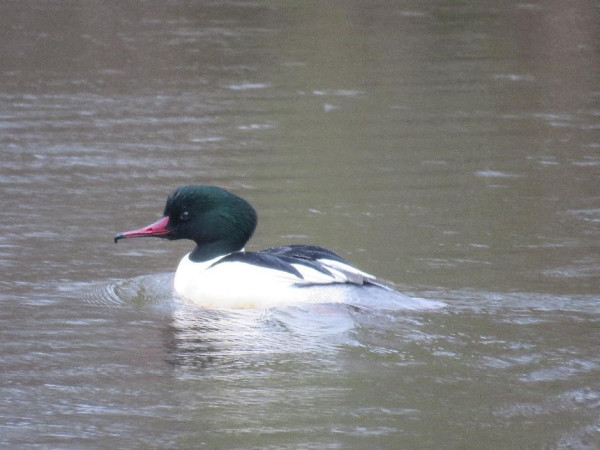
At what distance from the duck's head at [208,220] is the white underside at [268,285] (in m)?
0.33

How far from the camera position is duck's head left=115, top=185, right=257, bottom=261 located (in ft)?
27.1

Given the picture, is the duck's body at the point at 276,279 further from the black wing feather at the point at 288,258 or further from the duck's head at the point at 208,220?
the duck's head at the point at 208,220

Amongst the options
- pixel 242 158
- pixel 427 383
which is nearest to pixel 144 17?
pixel 242 158

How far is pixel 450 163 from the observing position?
11.5 meters

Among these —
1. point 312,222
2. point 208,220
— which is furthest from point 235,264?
point 312,222

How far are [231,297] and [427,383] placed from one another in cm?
191

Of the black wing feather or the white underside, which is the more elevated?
the black wing feather

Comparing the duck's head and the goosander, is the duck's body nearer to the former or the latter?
the goosander

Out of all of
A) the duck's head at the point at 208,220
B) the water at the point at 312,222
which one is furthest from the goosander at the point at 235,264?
the water at the point at 312,222

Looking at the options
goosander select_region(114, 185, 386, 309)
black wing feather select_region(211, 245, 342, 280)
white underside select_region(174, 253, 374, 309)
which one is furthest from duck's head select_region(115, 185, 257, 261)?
white underside select_region(174, 253, 374, 309)

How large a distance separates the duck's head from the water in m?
0.39

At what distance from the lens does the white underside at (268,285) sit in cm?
775

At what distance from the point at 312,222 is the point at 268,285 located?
6.93 ft

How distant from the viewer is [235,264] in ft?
26.1
